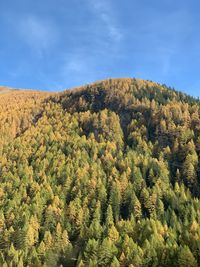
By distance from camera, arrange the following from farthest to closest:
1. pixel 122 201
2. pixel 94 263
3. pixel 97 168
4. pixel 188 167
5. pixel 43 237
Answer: pixel 97 168
pixel 188 167
pixel 122 201
pixel 43 237
pixel 94 263

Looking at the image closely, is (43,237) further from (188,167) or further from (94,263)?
(188,167)

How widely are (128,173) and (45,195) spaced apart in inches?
1570

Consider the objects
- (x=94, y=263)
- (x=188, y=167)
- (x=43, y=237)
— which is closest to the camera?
(x=94, y=263)

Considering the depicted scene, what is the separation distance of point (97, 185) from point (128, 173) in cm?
1682

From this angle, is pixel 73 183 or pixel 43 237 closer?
pixel 43 237

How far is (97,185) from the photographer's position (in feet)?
570

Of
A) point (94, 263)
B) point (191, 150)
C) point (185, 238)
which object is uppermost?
point (191, 150)

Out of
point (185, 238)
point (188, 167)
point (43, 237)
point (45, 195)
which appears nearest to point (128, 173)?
point (188, 167)

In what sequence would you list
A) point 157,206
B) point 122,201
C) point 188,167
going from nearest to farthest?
point 157,206 < point 122,201 < point 188,167

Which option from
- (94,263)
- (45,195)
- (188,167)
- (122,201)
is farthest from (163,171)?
(94,263)

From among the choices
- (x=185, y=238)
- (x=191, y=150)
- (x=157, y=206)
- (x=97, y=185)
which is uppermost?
(x=191, y=150)

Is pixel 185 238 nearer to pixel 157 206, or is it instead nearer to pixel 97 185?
pixel 157 206

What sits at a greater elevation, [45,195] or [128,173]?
[128,173]

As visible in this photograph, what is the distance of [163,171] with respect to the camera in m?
A: 181
